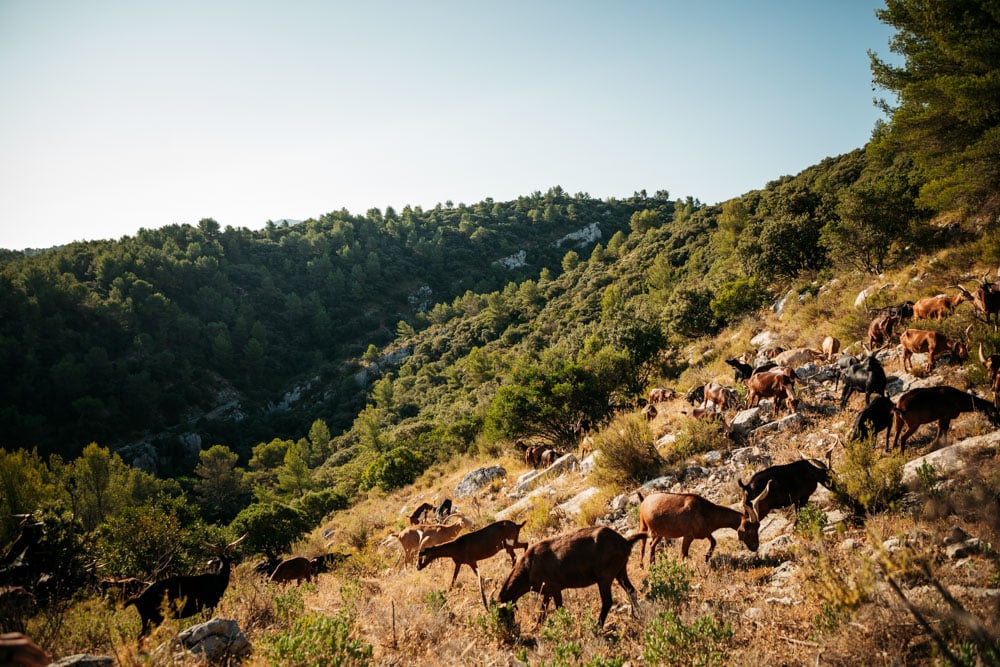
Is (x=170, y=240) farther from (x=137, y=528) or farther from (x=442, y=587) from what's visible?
(x=442, y=587)

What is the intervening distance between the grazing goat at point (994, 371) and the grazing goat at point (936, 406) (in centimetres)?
37

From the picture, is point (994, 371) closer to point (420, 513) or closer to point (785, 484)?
point (785, 484)

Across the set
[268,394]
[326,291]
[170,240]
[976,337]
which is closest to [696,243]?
[976,337]

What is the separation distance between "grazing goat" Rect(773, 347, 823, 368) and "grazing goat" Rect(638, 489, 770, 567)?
8.86 m

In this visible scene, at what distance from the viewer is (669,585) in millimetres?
Answer: 4531

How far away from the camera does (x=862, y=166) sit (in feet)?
138

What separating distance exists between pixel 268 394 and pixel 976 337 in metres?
90.5

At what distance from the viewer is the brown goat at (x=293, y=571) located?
945 centimetres

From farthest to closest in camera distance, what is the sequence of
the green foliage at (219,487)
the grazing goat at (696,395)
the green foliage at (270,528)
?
the green foliage at (219,487) < the green foliage at (270,528) < the grazing goat at (696,395)

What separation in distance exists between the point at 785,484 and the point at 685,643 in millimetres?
2927

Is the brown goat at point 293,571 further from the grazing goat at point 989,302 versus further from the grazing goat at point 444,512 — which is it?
the grazing goat at point 989,302

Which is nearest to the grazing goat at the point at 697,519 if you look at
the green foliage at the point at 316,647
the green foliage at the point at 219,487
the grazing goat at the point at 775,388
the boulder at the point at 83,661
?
the green foliage at the point at 316,647

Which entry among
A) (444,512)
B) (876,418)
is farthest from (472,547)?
(876,418)

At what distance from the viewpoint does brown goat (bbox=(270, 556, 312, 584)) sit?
31.0ft
